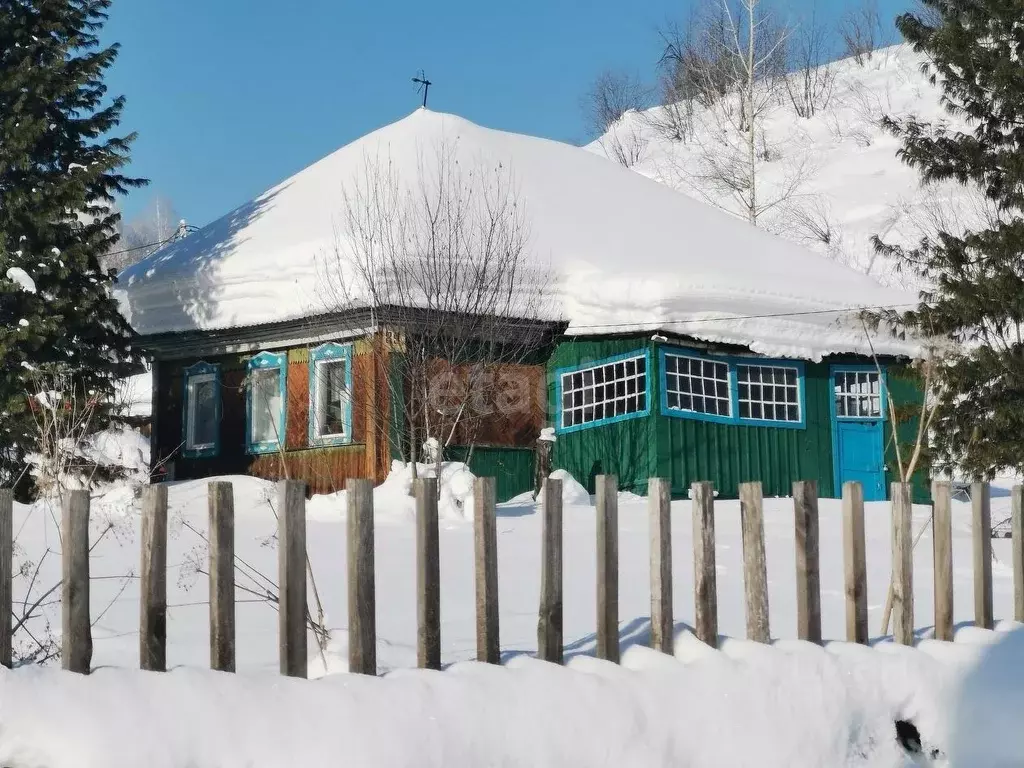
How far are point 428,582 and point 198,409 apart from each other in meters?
15.5

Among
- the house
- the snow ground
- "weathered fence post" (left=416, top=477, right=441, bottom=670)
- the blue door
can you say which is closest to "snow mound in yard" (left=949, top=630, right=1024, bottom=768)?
the snow ground

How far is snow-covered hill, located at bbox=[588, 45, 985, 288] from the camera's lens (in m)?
50.4

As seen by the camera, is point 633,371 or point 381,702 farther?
point 633,371

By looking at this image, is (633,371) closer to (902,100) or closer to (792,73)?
(902,100)

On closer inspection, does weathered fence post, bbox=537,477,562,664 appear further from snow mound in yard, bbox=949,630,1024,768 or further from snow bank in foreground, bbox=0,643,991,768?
snow mound in yard, bbox=949,630,1024,768

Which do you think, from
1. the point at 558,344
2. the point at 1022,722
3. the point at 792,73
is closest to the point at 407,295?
the point at 558,344

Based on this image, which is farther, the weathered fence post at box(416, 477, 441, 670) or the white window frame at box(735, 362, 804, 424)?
the white window frame at box(735, 362, 804, 424)

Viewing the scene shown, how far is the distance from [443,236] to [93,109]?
543 centimetres

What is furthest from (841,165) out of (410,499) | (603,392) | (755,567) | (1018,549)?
(755,567)

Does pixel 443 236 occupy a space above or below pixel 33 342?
above

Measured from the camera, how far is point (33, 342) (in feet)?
52.5

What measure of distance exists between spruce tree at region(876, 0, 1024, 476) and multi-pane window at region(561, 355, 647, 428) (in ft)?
12.7

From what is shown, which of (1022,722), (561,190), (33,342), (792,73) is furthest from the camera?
(792,73)

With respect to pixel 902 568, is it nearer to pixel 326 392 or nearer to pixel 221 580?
pixel 221 580
